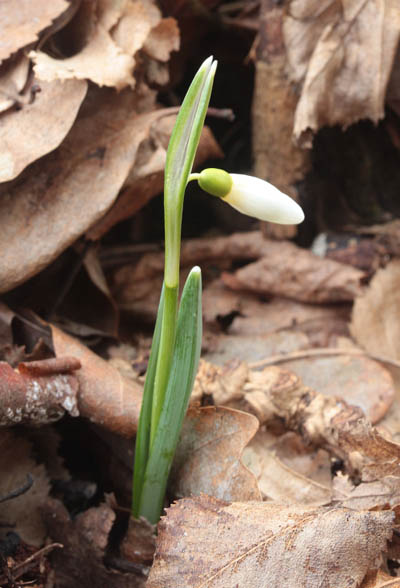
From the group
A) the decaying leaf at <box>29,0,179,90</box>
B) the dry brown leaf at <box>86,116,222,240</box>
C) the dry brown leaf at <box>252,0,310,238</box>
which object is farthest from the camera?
the dry brown leaf at <box>252,0,310,238</box>

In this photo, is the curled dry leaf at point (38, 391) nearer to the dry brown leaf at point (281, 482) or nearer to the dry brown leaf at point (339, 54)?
the dry brown leaf at point (281, 482)

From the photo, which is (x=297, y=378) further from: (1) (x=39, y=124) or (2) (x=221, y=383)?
(1) (x=39, y=124)

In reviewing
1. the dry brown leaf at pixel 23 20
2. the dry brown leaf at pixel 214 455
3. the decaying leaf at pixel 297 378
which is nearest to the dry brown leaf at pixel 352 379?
the decaying leaf at pixel 297 378

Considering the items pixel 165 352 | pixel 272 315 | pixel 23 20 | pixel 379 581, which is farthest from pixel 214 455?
pixel 23 20

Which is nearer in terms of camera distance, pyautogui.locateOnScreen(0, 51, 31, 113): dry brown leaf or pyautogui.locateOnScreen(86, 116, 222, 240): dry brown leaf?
pyautogui.locateOnScreen(0, 51, 31, 113): dry brown leaf

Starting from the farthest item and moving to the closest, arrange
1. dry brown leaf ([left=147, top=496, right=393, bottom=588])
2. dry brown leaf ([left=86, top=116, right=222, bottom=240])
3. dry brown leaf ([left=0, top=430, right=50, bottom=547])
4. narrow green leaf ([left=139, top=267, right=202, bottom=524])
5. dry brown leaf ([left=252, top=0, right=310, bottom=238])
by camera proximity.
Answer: dry brown leaf ([left=252, top=0, right=310, bottom=238])
dry brown leaf ([left=86, top=116, right=222, bottom=240])
dry brown leaf ([left=0, top=430, right=50, bottom=547])
narrow green leaf ([left=139, top=267, right=202, bottom=524])
dry brown leaf ([left=147, top=496, right=393, bottom=588])

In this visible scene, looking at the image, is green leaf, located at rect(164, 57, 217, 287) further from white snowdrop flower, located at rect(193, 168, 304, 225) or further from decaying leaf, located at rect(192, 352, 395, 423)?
decaying leaf, located at rect(192, 352, 395, 423)

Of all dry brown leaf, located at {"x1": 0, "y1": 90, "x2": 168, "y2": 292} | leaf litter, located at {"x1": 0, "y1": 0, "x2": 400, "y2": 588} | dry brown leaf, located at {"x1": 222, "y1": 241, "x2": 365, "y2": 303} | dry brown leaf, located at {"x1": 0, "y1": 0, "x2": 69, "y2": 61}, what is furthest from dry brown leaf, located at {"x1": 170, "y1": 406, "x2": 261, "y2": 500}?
dry brown leaf, located at {"x1": 0, "y1": 0, "x2": 69, "y2": 61}

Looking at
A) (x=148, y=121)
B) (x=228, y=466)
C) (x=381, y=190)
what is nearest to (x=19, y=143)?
(x=148, y=121)
